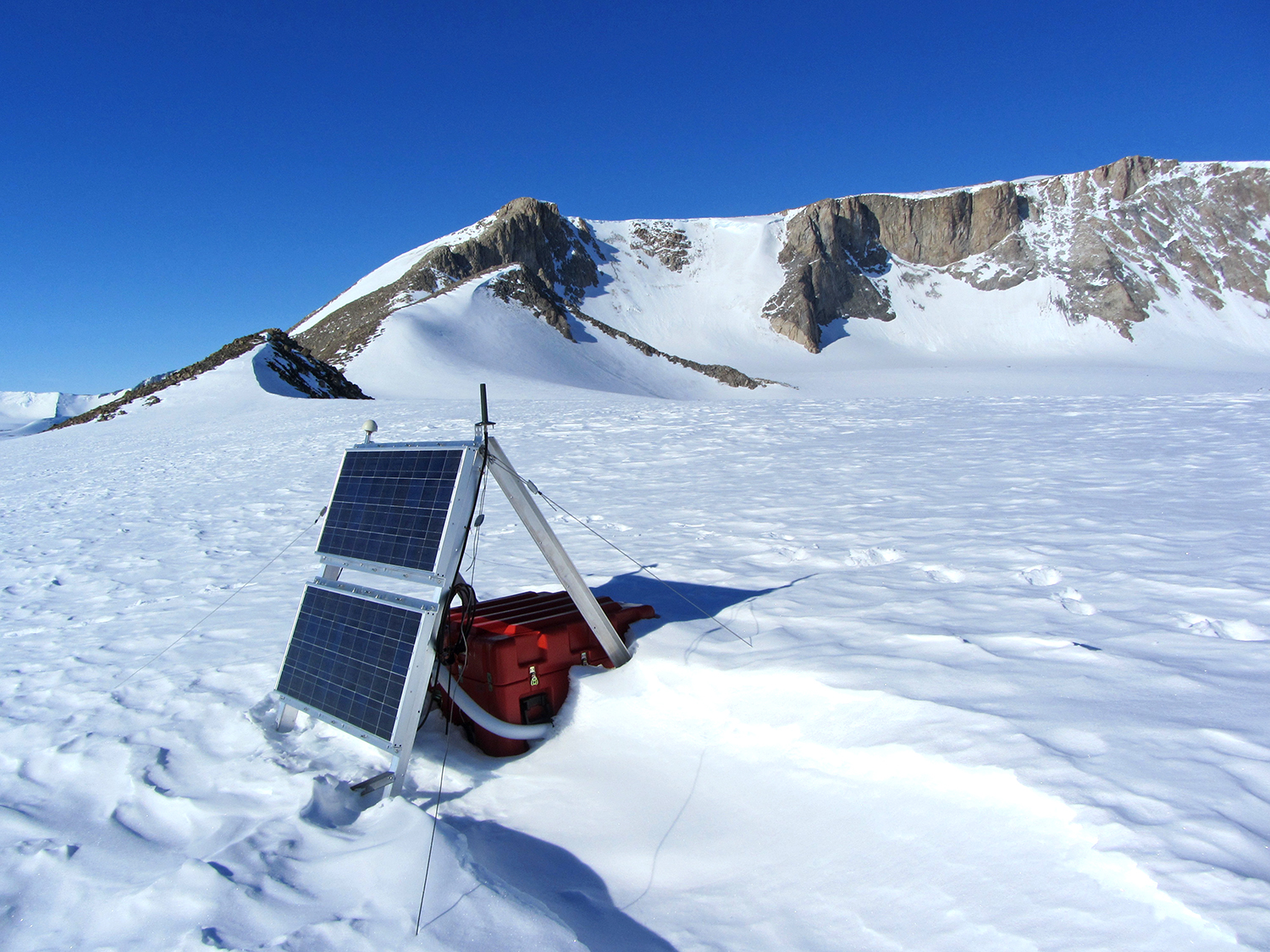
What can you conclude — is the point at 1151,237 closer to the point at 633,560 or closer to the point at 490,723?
the point at 633,560

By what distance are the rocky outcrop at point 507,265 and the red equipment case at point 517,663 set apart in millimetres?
45296

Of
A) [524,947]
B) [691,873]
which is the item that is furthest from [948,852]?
[524,947]

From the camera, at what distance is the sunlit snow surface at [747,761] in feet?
8.05

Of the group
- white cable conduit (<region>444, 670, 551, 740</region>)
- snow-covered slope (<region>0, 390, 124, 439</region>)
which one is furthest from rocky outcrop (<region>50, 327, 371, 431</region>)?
snow-covered slope (<region>0, 390, 124, 439</region>)

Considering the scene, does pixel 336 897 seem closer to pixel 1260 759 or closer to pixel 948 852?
pixel 948 852

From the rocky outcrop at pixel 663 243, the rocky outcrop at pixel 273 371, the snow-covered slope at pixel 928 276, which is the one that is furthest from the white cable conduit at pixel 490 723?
the rocky outcrop at pixel 663 243

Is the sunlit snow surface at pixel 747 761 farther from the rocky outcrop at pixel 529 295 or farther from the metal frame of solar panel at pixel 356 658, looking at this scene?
the rocky outcrop at pixel 529 295

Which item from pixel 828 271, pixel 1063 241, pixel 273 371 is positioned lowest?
pixel 273 371

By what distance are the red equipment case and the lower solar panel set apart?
1.44 feet

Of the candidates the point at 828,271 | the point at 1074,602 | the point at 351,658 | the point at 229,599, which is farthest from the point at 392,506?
the point at 828,271

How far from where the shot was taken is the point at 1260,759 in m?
2.77

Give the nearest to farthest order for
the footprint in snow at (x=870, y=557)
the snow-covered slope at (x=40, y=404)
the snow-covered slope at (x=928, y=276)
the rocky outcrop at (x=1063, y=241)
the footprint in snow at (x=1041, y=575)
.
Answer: the footprint in snow at (x=1041, y=575) < the footprint in snow at (x=870, y=557) < the snow-covered slope at (x=928, y=276) < the rocky outcrop at (x=1063, y=241) < the snow-covered slope at (x=40, y=404)

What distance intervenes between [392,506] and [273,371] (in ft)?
93.4

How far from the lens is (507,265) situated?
2250 inches
